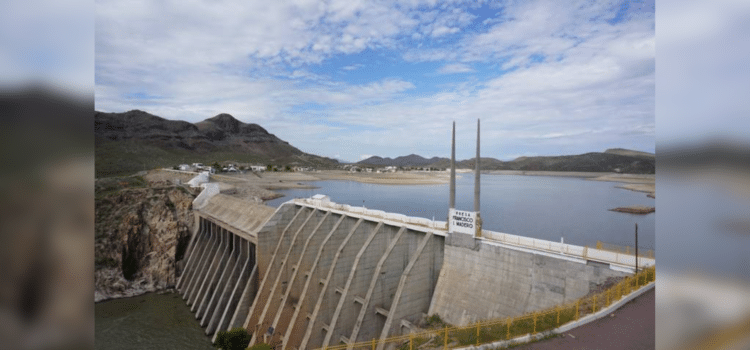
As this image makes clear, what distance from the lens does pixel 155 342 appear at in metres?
26.2

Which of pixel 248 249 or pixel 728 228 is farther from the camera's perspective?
pixel 248 249

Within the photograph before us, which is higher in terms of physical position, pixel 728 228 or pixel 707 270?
pixel 728 228

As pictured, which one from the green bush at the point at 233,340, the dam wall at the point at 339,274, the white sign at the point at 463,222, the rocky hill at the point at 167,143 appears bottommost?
the green bush at the point at 233,340

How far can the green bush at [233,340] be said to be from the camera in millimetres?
21156

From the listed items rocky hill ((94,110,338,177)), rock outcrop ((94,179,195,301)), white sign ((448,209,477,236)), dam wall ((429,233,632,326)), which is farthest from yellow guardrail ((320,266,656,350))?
rocky hill ((94,110,338,177))

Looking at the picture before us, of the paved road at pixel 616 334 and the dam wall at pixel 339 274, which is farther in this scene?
the dam wall at pixel 339 274

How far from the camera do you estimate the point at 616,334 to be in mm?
10664

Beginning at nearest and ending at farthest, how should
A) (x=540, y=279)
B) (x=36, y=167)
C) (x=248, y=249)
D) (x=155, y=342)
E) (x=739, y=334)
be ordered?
1. (x=36, y=167)
2. (x=739, y=334)
3. (x=540, y=279)
4. (x=155, y=342)
5. (x=248, y=249)

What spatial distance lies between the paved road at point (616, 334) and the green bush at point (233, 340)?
A: 1705 centimetres

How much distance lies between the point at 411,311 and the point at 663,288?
1836 centimetres

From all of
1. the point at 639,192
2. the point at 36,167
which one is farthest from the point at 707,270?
the point at 639,192

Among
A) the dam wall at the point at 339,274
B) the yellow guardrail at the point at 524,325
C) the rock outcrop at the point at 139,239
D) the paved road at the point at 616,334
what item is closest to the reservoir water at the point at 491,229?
the rock outcrop at the point at 139,239

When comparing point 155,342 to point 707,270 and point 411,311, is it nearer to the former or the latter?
point 411,311

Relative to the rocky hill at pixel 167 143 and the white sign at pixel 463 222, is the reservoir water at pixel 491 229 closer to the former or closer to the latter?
the white sign at pixel 463 222
